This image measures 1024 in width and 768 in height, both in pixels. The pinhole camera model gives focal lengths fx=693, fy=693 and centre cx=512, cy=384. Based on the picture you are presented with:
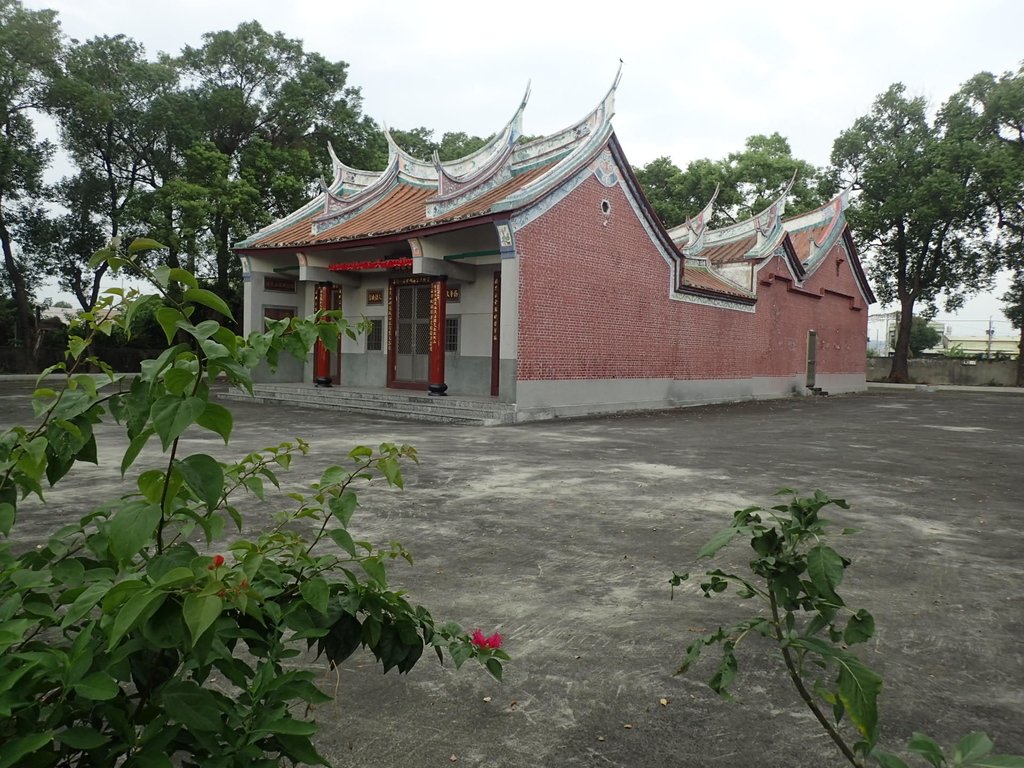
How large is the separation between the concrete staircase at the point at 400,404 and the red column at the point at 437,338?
0.44 meters

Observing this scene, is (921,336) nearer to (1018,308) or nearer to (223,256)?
(1018,308)

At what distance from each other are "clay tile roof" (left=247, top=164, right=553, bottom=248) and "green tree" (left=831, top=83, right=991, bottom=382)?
77.4 ft

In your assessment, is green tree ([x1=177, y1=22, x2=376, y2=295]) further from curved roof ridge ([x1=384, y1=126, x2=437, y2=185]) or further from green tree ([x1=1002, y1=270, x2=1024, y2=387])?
green tree ([x1=1002, y1=270, x2=1024, y2=387])

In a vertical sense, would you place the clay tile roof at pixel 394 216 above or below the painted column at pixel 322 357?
above

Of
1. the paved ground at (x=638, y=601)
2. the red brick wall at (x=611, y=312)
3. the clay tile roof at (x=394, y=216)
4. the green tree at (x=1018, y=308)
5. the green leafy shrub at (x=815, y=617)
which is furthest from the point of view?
the green tree at (x=1018, y=308)

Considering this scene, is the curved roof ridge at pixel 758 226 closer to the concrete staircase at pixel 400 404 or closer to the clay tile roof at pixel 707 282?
the clay tile roof at pixel 707 282

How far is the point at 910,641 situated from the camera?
3.43 meters

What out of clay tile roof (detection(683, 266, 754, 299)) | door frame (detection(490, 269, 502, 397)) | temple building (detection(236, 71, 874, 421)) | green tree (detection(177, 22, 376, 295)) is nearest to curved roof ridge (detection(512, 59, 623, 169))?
temple building (detection(236, 71, 874, 421))

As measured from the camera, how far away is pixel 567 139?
646 inches

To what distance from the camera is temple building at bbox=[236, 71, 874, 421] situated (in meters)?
15.0

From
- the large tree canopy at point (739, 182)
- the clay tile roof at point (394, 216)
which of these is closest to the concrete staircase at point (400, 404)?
the clay tile roof at point (394, 216)

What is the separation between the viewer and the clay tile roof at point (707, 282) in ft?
65.6

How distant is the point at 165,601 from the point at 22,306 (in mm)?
32995

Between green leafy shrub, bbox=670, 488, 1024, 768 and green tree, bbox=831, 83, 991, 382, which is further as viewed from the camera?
green tree, bbox=831, 83, 991, 382
